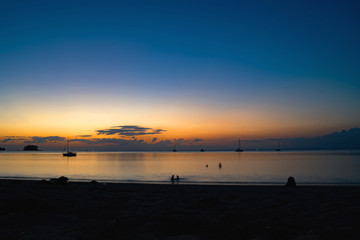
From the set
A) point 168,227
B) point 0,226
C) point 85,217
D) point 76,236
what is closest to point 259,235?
point 168,227

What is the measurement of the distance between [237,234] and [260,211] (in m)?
2.81

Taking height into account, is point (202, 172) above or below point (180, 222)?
below

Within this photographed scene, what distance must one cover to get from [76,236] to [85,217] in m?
2.24

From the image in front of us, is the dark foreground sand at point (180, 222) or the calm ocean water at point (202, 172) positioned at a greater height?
the dark foreground sand at point (180, 222)

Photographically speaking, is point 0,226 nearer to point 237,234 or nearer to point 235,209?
point 237,234

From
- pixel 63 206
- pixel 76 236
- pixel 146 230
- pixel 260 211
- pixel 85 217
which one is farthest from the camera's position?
pixel 63 206

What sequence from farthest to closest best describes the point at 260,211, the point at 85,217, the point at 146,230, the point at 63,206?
the point at 63,206
the point at 260,211
the point at 85,217
the point at 146,230

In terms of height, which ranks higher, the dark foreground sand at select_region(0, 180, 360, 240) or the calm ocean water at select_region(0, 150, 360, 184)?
the dark foreground sand at select_region(0, 180, 360, 240)

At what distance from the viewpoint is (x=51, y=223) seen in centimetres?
659

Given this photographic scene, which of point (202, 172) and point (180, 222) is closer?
point (180, 222)

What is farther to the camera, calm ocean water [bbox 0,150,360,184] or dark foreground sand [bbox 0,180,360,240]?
calm ocean water [bbox 0,150,360,184]

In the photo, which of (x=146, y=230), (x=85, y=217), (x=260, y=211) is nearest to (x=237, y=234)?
(x=146, y=230)

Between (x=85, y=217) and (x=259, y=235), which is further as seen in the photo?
(x=85, y=217)

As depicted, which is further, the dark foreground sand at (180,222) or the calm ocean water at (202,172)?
the calm ocean water at (202,172)
